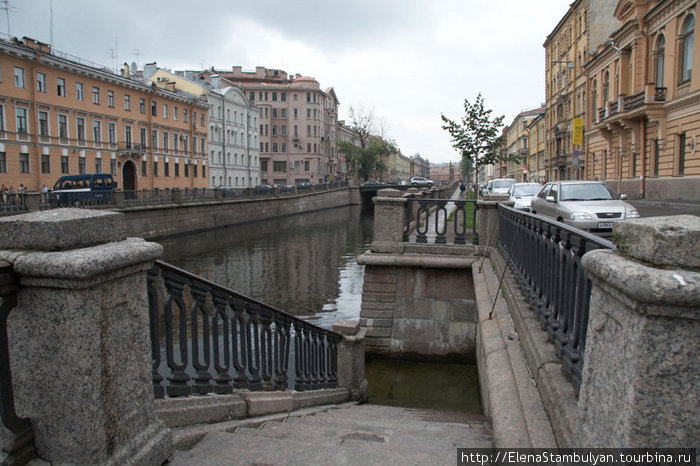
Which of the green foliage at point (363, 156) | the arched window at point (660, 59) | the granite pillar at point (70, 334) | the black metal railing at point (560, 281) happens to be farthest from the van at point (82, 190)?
the green foliage at point (363, 156)

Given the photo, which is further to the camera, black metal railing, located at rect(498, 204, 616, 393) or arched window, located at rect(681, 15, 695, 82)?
arched window, located at rect(681, 15, 695, 82)

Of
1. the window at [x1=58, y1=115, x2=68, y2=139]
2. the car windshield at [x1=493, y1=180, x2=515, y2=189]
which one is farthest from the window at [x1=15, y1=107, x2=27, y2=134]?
the car windshield at [x1=493, y1=180, x2=515, y2=189]

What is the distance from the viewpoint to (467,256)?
9750 millimetres

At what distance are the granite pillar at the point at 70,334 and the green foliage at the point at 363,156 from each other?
92.5 m

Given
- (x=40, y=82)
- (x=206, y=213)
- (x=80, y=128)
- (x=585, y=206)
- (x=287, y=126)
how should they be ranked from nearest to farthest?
1. (x=585, y=206)
2. (x=40, y=82)
3. (x=206, y=213)
4. (x=80, y=128)
5. (x=287, y=126)

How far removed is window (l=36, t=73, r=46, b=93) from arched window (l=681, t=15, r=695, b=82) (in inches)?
1465

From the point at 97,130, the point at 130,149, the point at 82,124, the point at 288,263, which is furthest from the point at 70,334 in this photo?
the point at 130,149

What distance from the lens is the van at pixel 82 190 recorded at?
84.0 feet

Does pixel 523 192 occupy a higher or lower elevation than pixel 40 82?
lower

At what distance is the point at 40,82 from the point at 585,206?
117ft

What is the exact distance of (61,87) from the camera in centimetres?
3600

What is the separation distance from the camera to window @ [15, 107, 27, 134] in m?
32.6

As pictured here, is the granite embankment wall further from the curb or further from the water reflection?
the curb

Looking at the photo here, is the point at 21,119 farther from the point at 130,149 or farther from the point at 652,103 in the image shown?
the point at 652,103
